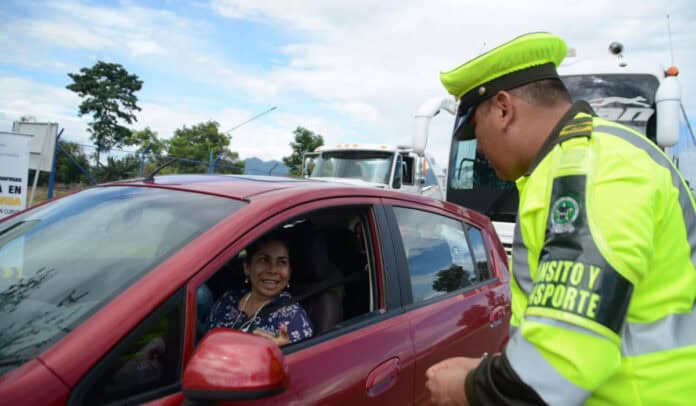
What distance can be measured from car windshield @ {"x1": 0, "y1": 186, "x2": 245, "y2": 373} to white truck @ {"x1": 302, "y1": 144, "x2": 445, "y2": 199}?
8.51 m

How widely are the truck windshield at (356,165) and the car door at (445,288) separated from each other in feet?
25.8

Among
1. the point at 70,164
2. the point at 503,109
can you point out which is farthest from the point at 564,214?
the point at 70,164

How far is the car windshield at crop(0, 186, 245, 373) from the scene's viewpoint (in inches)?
52.0

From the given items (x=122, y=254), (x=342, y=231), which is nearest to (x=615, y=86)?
(x=342, y=231)

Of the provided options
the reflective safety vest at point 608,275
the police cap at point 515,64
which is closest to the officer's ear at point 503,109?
the police cap at point 515,64

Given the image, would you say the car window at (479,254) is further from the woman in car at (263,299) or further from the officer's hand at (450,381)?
the officer's hand at (450,381)

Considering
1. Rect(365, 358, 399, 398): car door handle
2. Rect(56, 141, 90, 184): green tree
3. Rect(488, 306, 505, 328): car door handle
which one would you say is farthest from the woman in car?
Rect(56, 141, 90, 184): green tree

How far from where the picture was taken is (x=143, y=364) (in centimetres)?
128

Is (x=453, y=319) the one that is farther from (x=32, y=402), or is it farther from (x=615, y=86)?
(x=615, y=86)

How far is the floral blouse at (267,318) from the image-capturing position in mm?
2080

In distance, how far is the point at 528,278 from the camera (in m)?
1.24

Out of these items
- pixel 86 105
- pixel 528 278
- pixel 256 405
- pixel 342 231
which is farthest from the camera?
pixel 86 105

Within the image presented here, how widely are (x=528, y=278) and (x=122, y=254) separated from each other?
1.25 metres

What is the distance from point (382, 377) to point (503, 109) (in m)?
1.10
